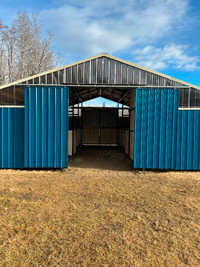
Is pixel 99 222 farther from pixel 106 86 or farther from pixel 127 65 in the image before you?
pixel 127 65

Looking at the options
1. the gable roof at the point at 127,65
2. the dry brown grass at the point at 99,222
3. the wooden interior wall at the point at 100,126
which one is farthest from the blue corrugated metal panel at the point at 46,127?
the wooden interior wall at the point at 100,126

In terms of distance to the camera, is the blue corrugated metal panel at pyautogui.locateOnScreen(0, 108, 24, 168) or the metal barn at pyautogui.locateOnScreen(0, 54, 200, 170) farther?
the blue corrugated metal panel at pyautogui.locateOnScreen(0, 108, 24, 168)

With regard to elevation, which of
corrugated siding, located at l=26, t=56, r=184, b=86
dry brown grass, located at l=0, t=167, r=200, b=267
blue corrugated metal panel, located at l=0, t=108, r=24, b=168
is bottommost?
dry brown grass, located at l=0, t=167, r=200, b=267

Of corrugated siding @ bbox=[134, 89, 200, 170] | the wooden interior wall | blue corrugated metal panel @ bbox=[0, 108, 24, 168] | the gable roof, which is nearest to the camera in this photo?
Result: the gable roof

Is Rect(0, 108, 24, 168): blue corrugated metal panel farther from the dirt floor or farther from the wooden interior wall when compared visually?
the wooden interior wall

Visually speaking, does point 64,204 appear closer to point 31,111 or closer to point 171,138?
point 31,111

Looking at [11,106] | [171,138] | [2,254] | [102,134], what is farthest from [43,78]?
[102,134]

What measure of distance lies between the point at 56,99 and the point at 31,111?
1.21m

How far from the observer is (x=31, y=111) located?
8.03 metres

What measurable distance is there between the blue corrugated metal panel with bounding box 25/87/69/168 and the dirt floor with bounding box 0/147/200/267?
1098 mm

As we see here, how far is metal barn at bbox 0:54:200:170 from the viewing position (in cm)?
802

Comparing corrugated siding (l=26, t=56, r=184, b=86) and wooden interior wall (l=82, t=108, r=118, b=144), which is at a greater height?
corrugated siding (l=26, t=56, r=184, b=86)

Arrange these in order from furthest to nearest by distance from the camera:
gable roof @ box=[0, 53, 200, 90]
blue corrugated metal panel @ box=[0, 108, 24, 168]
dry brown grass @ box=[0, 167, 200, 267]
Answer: blue corrugated metal panel @ box=[0, 108, 24, 168], gable roof @ box=[0, 53, 200, 90], dry brown grass @ box=[0, 167, 200, 267]

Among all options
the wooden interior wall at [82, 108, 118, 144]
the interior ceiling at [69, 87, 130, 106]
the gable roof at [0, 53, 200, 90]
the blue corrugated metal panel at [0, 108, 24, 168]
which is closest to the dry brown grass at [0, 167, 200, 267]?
the blue corrugated metal panel at [0, 108, 24, 168]
